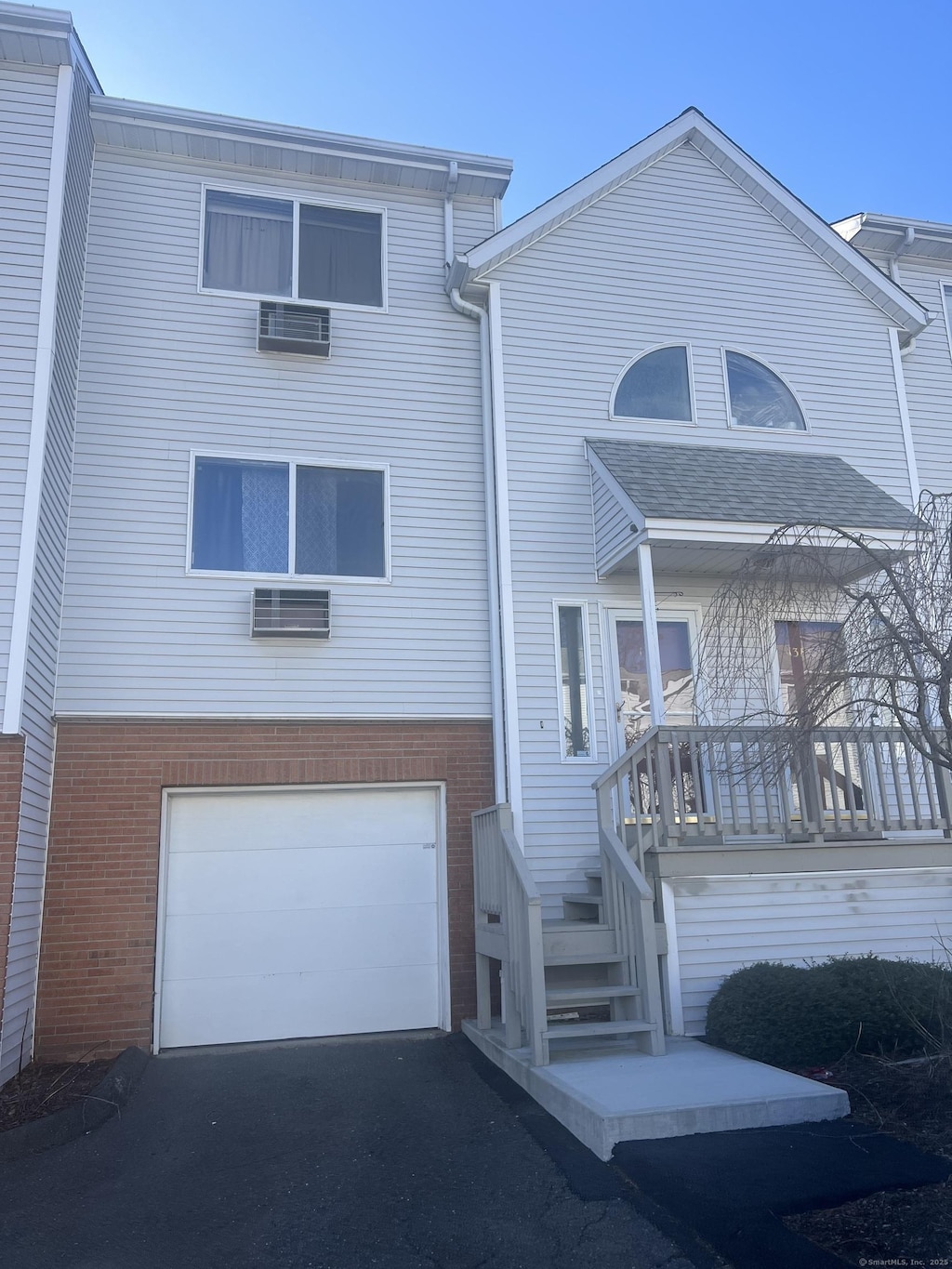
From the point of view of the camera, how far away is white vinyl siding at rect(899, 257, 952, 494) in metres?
10.9

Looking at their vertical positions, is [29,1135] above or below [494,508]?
below

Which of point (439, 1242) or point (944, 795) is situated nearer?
point (439, 1242)

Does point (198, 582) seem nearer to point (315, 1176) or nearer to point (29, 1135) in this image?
point (29, 1135)

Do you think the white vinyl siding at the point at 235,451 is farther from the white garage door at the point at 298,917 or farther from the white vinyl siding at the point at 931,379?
the white vinyl siding at the point at 931,379

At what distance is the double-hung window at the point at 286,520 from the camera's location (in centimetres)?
877

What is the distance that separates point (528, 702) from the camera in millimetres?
8781

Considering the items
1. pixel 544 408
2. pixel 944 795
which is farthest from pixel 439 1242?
pixel 544 408

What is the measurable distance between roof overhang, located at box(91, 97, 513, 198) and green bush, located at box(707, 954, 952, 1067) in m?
8.01

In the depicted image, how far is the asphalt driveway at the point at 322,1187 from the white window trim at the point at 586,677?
111 inches

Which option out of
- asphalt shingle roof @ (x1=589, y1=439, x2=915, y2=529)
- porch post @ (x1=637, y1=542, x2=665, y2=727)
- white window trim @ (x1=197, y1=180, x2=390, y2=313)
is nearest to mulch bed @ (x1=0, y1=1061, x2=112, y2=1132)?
porch post @ (x1=637, y1=542, x2=665, y2=727)

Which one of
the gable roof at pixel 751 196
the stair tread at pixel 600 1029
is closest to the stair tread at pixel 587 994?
the stair tread at pixel 600 1029

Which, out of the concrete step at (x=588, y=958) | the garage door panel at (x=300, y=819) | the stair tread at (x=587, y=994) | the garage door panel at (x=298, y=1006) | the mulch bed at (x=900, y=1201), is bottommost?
the mulch bed at (x=900, y=1201)

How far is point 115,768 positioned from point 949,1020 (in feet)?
20.2

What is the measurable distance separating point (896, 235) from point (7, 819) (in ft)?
35.3
